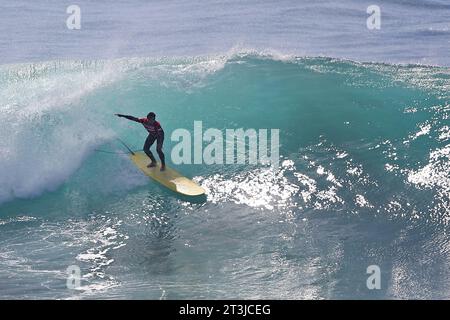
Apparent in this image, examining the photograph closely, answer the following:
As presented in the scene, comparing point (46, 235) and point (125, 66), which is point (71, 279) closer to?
point (46, 235)

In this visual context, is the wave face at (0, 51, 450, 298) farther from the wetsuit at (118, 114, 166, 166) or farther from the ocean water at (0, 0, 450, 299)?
the wetsuit at (118, 114, 166, 166)

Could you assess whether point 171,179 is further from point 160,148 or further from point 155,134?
point 155,134

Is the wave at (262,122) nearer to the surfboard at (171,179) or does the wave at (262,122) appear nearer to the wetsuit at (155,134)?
the surfboard at (171,179)

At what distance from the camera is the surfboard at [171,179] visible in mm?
12430

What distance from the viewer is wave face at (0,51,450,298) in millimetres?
10453

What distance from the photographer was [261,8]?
→ 24062 mm

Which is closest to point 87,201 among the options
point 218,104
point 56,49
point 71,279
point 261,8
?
point 71,279

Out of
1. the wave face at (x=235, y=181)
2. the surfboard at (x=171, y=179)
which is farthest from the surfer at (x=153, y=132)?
the wave face at (x=235, y=181)

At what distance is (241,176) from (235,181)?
0.60ft

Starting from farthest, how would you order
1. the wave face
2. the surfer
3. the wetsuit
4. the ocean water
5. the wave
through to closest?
1. the wave
2. the wetsuit
3. the surfer
4. the wave face
5. the ocean water

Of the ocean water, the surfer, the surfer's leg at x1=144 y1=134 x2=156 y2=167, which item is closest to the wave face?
the ocean water

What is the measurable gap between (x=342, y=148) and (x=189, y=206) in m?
3.39

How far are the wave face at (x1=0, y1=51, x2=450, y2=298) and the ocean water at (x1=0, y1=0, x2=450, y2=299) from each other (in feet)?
0.12

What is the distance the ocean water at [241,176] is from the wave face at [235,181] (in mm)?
35
